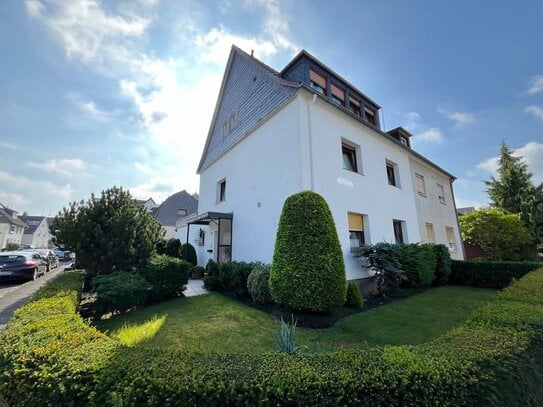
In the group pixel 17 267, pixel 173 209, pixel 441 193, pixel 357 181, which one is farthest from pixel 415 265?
pixel 173 209

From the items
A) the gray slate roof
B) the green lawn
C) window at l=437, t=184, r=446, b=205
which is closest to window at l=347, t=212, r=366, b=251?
the green lawn

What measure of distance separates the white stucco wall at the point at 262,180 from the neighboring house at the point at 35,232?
175ft

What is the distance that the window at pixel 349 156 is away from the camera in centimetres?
936

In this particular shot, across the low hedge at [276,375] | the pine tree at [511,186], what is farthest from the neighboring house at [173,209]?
the pine tree at [511,186]

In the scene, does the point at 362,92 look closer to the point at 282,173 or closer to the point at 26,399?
the point at 282,173

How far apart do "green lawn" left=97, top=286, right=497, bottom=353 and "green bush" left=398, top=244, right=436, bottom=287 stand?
1.24 m

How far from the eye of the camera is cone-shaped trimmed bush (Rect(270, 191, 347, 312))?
5.48 m

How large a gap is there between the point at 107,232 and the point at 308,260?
625cm

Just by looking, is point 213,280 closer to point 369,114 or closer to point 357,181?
point 357,181

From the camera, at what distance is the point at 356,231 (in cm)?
879

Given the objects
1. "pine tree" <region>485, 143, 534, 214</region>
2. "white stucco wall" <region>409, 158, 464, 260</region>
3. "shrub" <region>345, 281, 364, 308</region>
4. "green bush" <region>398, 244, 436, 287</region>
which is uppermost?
"pine tree" <region>485, 143, 534, 214</region>

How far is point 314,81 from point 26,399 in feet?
35.1

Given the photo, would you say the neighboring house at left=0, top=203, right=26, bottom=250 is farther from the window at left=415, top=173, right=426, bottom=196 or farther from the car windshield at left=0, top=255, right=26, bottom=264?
the window at left=415, top=173, right=426, bottom=196

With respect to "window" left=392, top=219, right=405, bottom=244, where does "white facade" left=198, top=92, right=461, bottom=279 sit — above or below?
above
